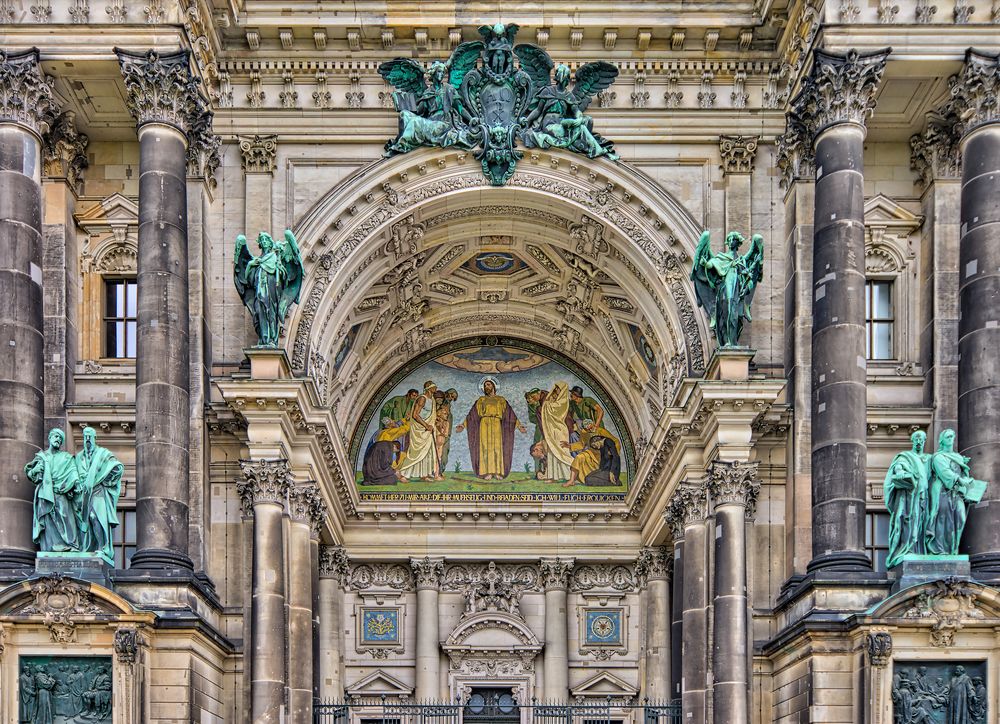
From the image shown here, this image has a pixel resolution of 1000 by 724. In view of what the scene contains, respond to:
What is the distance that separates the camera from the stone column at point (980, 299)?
2759cm

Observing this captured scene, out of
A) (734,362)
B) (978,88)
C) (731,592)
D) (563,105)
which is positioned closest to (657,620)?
(731,592)

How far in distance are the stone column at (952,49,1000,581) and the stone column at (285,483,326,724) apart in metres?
11.4

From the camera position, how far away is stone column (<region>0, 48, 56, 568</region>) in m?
27.6

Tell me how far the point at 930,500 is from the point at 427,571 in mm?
13751

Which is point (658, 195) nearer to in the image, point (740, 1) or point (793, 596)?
point (740, 1)

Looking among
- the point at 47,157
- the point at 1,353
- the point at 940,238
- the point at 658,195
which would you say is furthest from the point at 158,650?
the point at 940,238

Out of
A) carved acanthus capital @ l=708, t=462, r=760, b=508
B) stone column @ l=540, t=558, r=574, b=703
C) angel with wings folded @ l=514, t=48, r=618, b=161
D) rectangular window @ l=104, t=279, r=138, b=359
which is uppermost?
angel with wings folded @ l=514, t=48, r=618, b=161

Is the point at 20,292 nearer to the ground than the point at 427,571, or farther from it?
farther from it

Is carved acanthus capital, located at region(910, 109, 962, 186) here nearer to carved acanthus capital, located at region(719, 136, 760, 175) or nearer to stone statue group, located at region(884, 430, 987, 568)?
carved acanthus capital, located at region(719, 136, 760, 175)

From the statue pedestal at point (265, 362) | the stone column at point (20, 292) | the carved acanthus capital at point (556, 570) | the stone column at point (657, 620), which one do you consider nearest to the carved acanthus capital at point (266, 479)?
the statue pedestal at point (265, 362)

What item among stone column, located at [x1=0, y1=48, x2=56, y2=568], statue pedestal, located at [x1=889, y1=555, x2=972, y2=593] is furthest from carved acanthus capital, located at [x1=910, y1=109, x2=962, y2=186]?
stone column, located at [x1=0, y1=48, x2=56, y2=568]

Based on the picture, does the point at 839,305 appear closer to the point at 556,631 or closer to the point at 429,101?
the point at 429,101

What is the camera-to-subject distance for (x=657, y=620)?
36.2 metres

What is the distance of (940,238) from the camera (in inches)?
1226
